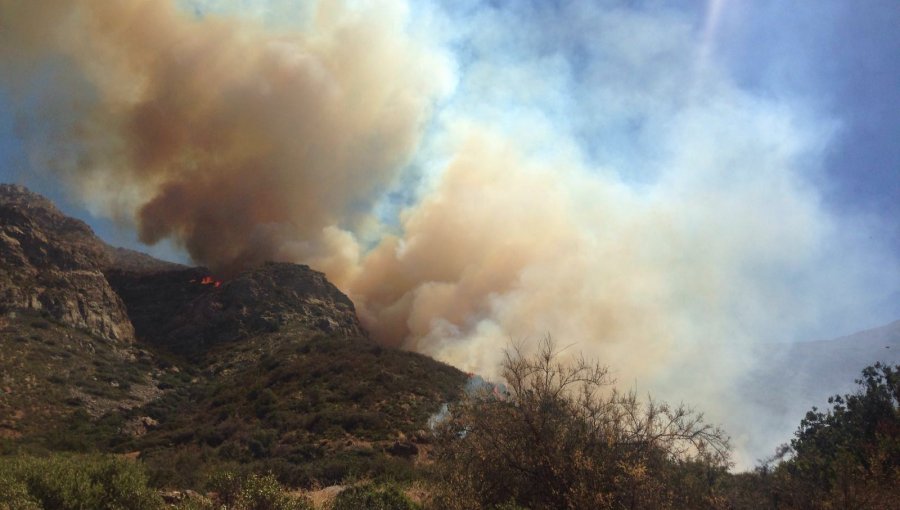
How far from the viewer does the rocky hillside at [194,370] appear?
3081 centimetres

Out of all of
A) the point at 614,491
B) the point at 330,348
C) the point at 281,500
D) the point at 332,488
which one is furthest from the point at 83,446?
the point at 614,491

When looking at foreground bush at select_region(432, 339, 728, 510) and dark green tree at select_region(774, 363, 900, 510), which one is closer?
foreground bush at select_region(432, 339, 728, 510)

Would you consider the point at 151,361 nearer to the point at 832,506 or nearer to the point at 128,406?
the point at 128,406

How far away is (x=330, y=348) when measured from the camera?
5553 cm

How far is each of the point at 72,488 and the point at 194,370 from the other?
51577 millimetres

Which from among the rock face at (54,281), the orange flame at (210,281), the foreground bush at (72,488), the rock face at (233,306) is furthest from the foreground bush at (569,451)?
the orange flame at (210,281)

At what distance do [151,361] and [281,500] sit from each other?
55.1 meters

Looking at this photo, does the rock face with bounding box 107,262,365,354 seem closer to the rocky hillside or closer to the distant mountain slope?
the rocky hillside

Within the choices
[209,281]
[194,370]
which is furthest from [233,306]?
[209,281]

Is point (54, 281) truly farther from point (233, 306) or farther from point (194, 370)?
point (233, 306)

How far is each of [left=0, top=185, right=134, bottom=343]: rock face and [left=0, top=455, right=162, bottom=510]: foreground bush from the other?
49256 mm

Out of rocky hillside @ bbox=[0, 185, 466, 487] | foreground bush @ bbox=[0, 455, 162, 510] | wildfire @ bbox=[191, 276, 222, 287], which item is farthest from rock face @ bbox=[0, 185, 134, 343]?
foreground bush @ bbox=[0, 455, 162, 510]

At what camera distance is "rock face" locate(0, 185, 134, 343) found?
174 feet

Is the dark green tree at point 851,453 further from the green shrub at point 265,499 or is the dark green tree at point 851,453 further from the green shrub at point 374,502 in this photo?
the green shrub at point 265,499
